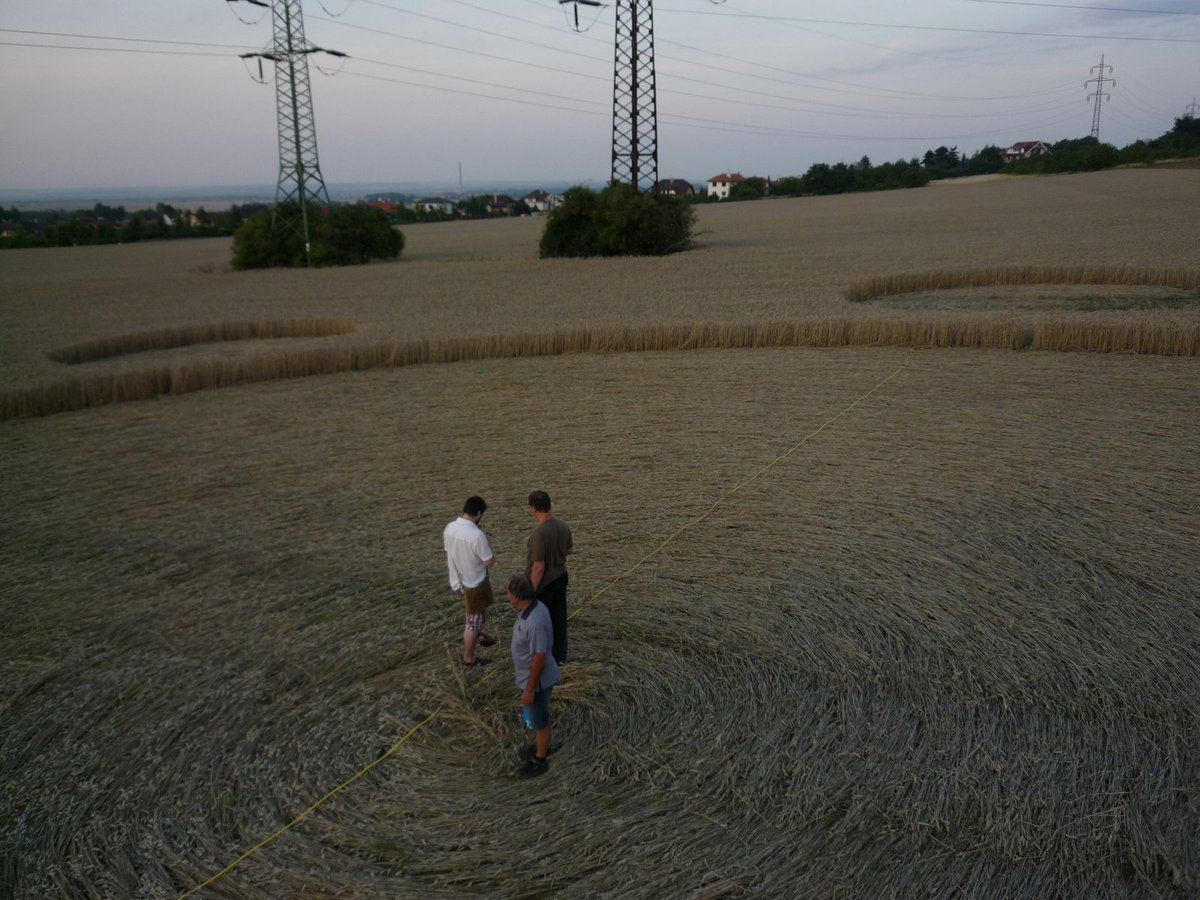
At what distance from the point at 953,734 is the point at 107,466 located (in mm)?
10763

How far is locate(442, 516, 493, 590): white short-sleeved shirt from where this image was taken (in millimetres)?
Answer: 6582

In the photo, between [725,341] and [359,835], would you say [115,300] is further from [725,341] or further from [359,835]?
[359,835]

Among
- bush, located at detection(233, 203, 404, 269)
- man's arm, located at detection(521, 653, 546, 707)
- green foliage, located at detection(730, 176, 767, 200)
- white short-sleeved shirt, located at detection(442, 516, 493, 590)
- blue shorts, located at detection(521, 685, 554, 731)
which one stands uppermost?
green foliage, located at detection(730, 176, 767, 200)

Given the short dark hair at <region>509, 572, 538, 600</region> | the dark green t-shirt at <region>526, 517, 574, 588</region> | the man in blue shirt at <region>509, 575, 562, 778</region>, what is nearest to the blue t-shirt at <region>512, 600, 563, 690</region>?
the man in blue shirt at <region>509, 575, 562, 778</region>

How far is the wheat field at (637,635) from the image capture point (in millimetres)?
4961

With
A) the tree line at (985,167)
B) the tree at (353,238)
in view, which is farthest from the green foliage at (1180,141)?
the tree at (353,238)

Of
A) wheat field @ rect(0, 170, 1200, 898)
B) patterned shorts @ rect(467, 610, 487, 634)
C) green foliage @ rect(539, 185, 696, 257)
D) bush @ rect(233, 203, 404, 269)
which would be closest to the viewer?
wheat field @ rect(0, 170, 1200, 898)

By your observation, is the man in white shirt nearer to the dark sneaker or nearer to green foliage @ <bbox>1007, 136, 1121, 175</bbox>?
the dark sneaker

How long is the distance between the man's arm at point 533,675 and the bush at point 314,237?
3403 centimetres

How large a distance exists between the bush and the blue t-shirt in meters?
33.9

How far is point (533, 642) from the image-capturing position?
5.52 m

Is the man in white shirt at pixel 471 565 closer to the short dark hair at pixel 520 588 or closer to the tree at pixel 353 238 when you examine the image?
the short dark hair at pixel 520 588

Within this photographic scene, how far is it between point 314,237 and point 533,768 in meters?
35.6

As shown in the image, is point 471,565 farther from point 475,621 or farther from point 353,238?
point 353,238
